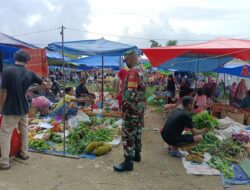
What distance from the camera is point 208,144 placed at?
610cm

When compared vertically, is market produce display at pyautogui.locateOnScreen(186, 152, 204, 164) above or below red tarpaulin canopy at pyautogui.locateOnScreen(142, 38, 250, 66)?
below

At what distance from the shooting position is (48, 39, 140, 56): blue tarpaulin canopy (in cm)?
825

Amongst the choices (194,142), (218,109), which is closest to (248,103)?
(218,109)

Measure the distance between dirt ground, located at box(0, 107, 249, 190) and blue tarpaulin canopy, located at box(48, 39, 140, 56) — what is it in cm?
359

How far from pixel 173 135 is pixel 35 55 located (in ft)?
13.8

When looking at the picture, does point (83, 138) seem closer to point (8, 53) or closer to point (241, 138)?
point (241, 138)

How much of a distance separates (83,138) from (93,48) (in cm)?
310

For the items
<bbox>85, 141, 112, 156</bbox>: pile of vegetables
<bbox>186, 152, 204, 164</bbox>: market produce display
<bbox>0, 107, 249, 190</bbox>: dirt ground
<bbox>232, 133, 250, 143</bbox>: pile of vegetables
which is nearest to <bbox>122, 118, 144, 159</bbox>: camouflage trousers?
<bbox>0, 107, 249, 190</bbox>: dirt ground

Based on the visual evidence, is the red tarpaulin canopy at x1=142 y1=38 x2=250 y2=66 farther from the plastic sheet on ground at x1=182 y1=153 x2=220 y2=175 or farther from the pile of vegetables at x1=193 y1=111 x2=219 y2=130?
the plastic sheet on ground at x1=182 y1=153 x2=220 y2=175

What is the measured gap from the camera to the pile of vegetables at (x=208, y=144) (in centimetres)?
592

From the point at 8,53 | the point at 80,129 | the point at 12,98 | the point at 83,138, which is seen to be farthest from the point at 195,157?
the point at 8,53

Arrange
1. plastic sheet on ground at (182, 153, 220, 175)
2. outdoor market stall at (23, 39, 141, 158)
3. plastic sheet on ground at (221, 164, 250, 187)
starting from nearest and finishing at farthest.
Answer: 1. plastic sheet on ground at (221, 164, 250, 187)
2. plastic sheet on ground at (182, 153, 220, 175)
3. outdoor market stall at (23, 39, 141, 158)

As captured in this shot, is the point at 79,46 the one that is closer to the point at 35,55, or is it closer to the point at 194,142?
the point at 35,55

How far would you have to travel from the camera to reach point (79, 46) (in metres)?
8.63
